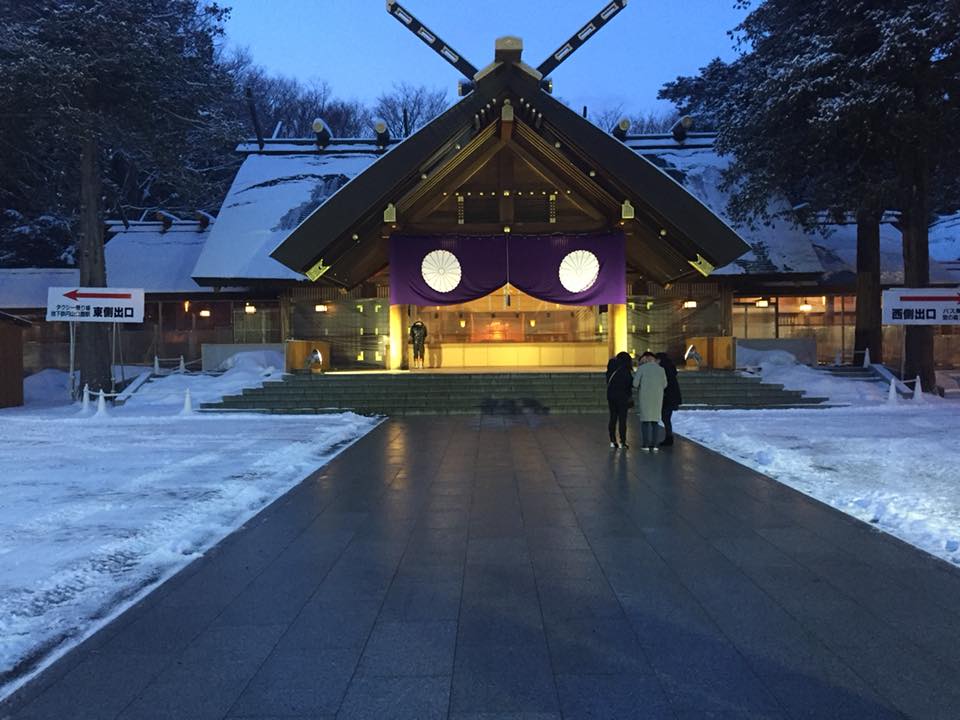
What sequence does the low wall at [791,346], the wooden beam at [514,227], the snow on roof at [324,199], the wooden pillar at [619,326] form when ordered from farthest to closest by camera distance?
the low wall at [791,346]
the snow on roof at [324,199]
the wooden pillar at [619,326]
the wooden beam at [514,227]

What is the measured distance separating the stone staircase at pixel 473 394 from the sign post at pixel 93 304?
2791 millimetres

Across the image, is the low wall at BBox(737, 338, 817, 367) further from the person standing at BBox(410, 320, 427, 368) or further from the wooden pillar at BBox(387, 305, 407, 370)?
the wooden pillar at BBox(387, 305, 407, 370)

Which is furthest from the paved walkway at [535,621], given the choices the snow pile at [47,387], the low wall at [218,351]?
the snow pile at [47,387]

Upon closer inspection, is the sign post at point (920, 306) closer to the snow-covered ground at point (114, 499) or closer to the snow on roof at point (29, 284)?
the snow-covered ground at point (114, 499)

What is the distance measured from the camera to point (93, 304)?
50.7 feet

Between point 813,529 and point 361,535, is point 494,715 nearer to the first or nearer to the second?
point 361,535

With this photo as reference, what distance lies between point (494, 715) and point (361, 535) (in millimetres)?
2991

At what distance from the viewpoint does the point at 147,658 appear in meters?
3.40

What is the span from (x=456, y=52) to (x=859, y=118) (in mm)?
9425

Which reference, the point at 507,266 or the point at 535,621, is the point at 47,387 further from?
the point at 535,621

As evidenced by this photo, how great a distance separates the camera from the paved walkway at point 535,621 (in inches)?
117

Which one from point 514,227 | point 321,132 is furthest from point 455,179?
point 321,132

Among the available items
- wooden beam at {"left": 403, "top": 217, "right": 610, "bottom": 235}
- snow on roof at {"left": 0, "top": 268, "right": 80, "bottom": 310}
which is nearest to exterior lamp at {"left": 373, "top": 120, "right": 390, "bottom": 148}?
wooden beam at {"left": 403, "top": 217, "right": 610, "bottom": 235}

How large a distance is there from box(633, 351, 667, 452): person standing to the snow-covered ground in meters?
4.45
